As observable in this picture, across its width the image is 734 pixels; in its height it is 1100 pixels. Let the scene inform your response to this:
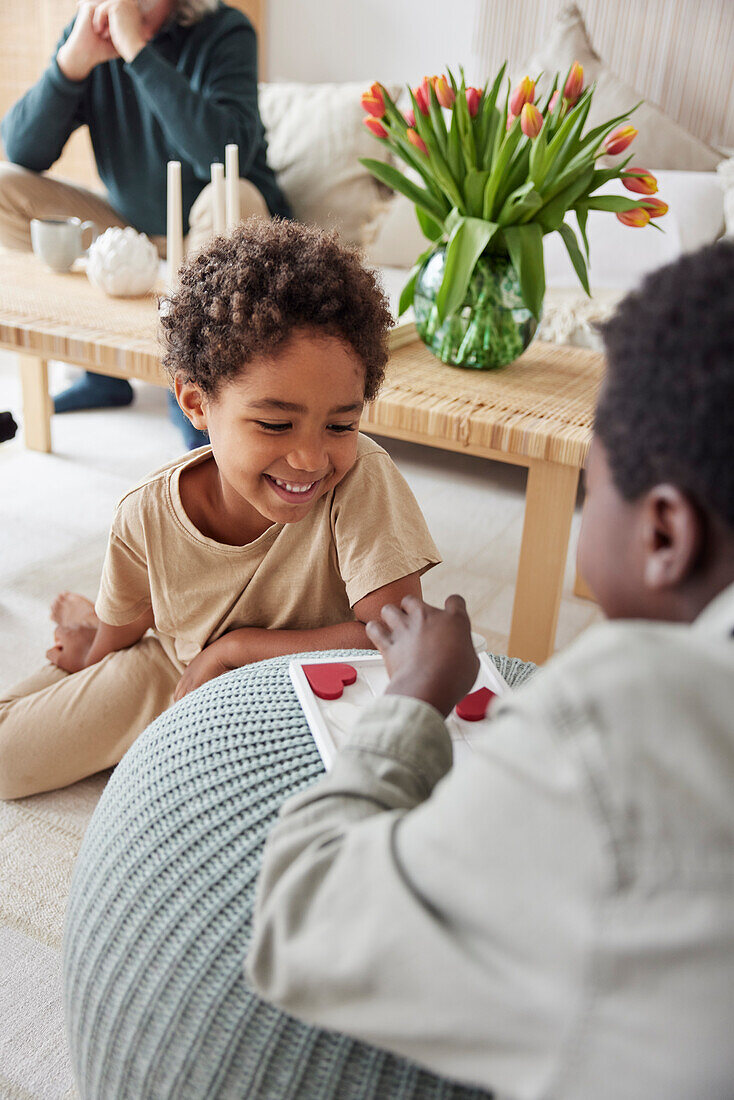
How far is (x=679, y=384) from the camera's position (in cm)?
41

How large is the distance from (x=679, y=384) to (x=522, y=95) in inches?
40.8

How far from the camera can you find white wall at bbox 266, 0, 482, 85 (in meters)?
3.11

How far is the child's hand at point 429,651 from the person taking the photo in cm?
58

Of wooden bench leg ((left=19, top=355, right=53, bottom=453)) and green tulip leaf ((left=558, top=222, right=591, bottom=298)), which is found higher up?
green tulip leaf ((left=558, top=222, right=591, bottom=298))

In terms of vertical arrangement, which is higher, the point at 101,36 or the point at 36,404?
the point at 101,36

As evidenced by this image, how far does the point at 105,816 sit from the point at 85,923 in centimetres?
10

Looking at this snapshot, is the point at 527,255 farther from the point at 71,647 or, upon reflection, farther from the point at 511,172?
the point at 71,647

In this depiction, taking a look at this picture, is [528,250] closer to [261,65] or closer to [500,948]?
[500,948]

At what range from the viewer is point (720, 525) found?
417mm

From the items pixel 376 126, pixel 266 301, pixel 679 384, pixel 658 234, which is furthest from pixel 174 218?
pixel 679 384

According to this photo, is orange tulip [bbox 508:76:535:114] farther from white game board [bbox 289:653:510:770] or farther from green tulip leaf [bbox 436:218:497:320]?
white game board [bbox 289:653:510:770]

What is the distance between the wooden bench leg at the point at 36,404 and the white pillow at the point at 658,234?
134cm

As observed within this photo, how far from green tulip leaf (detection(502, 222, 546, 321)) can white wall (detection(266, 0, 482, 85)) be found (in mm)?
2035

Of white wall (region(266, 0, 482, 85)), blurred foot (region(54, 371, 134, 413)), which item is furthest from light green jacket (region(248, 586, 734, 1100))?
white wall (region(266, 0, 482, 85))
